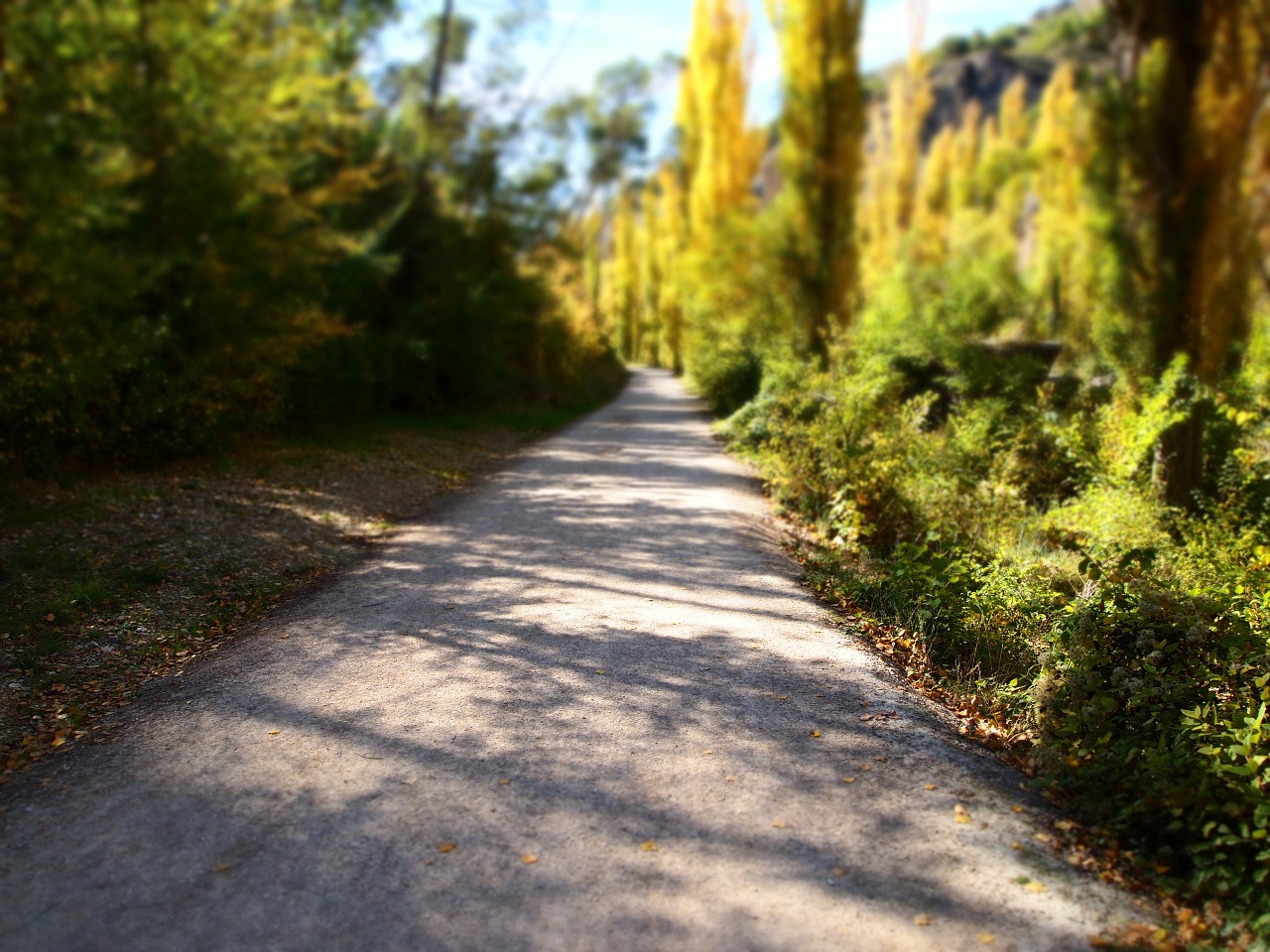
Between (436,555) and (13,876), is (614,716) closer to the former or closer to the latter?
(13,876)

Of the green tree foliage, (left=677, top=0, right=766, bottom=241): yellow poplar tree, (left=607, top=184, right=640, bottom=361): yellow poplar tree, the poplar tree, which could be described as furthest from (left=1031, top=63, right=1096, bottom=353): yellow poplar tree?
(left=607, top=184, right=640, bottom=361): yellow poplar tree

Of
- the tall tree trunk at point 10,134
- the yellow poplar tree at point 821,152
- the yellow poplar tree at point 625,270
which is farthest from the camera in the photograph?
the yellow poplar tree at point 625,270

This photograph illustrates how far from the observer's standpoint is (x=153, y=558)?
6465mm

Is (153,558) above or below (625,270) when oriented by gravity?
below

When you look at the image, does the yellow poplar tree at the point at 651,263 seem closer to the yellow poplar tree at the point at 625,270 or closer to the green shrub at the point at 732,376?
the yellow poplar tree at the point at 625,270

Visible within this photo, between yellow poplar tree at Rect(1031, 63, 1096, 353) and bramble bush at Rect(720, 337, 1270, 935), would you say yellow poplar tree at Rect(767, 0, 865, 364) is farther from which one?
bramble bush at Rect(720, 337, 1270, 935)

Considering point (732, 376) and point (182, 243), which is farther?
point (732, 376)

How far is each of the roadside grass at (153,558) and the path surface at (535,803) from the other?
1.43 feet

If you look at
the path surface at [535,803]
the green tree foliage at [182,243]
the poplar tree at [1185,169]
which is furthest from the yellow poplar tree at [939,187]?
the path surface at [535,803]

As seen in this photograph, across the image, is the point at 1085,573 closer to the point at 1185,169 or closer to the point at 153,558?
the point at 1185,169

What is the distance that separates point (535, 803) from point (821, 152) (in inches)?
607

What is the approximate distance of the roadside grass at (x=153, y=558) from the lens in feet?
15.5

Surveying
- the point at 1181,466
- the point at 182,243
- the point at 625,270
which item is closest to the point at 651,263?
the point at 625,270

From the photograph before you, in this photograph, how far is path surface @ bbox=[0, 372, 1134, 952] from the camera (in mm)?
2859
